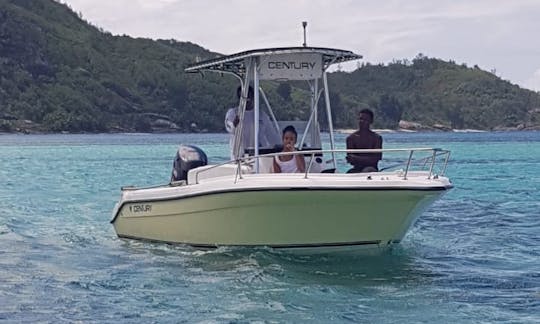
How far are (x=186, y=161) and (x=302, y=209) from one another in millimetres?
3300

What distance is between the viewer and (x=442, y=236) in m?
15.7

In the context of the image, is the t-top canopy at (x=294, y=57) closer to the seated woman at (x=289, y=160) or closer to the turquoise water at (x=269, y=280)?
the seated woman at (x=289, y=160)

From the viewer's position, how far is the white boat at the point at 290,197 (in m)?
11.3

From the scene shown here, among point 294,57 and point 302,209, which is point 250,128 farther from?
point 302,209

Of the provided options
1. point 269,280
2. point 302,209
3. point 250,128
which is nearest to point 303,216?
point 302,209

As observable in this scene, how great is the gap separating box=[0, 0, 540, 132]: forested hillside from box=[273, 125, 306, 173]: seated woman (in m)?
92.5

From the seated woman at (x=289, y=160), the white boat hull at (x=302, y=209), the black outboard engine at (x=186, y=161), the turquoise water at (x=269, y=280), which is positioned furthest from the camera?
the black outboard engine at (x=186, y=161)

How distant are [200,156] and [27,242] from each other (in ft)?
11.3

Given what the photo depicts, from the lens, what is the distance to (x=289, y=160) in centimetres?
1246

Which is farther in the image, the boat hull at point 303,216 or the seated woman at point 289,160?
the seated woman at point 289,160

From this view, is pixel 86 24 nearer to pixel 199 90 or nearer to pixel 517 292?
pixel 199 90

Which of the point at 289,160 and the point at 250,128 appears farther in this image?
the point at 250,128

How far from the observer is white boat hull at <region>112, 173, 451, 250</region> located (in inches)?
443

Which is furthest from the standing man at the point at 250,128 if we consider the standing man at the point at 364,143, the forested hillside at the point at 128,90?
the forested hillside at the point at 128,90
